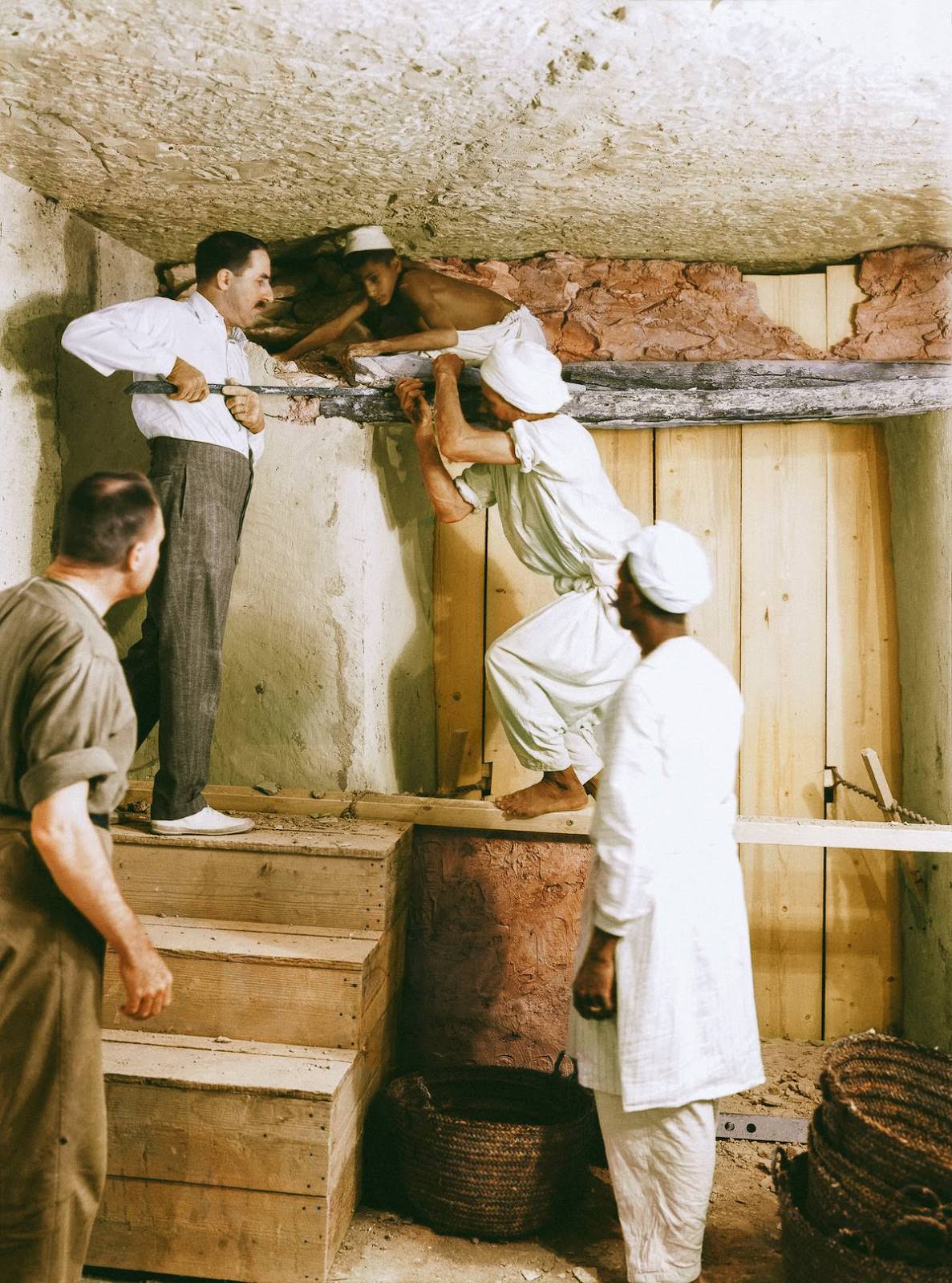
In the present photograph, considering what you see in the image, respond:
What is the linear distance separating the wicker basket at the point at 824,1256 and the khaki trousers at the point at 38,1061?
1.71 metres

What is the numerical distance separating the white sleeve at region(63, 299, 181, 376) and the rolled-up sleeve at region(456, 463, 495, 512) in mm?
984

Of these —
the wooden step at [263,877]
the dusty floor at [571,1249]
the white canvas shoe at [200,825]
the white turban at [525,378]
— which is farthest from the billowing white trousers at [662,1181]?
the white turban at [525,378]

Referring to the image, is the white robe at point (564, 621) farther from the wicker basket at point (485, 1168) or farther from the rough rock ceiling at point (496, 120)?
the wicker basket at point (485, 1168)

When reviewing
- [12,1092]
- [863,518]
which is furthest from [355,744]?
[863,518]

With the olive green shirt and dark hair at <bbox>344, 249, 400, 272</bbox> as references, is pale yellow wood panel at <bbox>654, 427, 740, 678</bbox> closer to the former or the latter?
dark hair at <bbox>344, 249, 400, 272</bbox>

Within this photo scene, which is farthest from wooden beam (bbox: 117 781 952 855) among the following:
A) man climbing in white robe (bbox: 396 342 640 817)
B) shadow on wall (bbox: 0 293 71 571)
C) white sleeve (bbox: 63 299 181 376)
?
white sleeve (bbox: 63 299 181 376)

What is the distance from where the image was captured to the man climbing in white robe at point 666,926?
2.39 meters

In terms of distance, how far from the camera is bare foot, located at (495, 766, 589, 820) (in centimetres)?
350

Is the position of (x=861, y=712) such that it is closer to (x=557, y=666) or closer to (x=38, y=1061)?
(x=557, y=666)

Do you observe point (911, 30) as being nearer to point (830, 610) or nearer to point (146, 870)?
point (830, 610)

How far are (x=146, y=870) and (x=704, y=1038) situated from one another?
181 centimetres

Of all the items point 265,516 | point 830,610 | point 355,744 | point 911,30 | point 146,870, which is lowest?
point 146,870

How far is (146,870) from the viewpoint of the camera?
10.9 ft

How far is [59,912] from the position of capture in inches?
80.4
